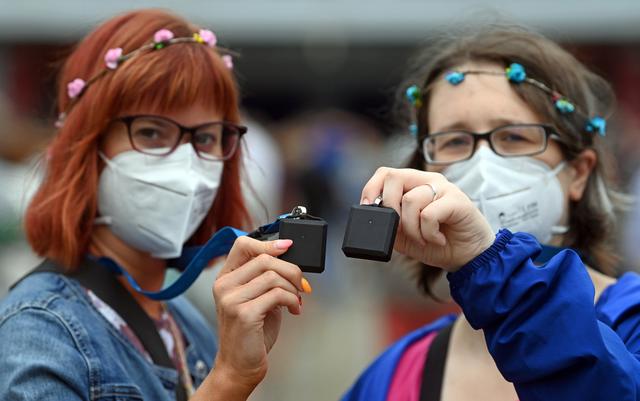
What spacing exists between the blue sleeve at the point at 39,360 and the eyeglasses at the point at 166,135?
2.23ft

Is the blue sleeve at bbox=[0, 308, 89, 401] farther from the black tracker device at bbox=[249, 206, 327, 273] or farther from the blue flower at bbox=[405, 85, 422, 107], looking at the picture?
the blue flower at bbox=[405, 85, 422, 107]

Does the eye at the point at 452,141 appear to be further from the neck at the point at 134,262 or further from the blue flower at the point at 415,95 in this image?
the neck at the point at 134,262

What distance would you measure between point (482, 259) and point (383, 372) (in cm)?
108

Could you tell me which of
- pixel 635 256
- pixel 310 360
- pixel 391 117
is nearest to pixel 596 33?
pixel 635 256

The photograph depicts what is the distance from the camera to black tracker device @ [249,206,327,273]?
2.21 metres

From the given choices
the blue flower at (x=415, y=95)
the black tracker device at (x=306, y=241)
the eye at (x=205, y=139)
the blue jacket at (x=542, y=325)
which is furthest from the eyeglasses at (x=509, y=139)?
the black tracker device at (x=306, y=241)

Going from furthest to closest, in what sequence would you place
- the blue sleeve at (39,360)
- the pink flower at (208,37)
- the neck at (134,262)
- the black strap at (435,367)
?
1. the pink flower at (208,37)
2. the neck at (134,262)
3. the black strap at (435,367)
4. the blue sleeve at (39,360)

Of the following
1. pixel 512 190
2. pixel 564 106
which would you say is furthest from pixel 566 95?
pixel 512 190

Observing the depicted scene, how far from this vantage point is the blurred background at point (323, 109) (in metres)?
9.38

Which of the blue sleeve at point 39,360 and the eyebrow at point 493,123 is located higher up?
the eyebrow at point 493,123

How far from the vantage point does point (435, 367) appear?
3.01 metres

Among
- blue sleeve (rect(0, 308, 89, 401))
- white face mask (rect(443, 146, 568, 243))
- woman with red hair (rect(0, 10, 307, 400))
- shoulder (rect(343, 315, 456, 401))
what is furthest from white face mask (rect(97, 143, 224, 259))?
white face mask (rect(443, 146, 568, 243))

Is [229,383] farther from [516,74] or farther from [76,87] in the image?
[516,74]

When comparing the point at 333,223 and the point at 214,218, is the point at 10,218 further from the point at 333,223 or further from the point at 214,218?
the point at 333,223
